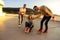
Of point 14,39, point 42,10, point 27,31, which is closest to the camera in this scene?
point 14,39

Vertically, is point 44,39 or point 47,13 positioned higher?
point 47,13

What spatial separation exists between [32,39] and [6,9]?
38666 millimetres

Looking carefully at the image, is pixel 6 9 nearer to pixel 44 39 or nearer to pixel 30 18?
pixel 30 18

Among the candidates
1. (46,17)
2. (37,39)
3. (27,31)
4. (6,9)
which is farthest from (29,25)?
(6,9)

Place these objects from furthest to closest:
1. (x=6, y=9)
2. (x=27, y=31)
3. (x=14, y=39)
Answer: (x=6, y=9)
(x=27, y=31)
(x=14, y=39)

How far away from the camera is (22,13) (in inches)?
695

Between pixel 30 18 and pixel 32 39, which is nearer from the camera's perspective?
pixel 32 39

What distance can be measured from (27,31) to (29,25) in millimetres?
526

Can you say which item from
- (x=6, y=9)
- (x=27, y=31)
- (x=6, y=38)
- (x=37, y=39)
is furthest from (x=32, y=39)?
(x=6, y=9)

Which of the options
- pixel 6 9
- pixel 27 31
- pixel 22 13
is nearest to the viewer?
pixel 27 31

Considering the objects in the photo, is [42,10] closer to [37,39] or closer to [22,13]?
[37,39]

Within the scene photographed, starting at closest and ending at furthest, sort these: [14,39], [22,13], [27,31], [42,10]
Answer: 1. [14,39]
2. [42,10]
3. [27,31]
4. [22,13]

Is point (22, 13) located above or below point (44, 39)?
above

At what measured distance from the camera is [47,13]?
12.8 m
